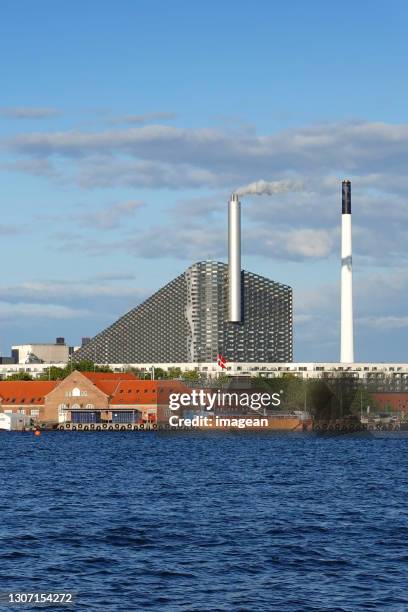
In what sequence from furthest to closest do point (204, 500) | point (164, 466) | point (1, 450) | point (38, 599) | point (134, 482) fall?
point (1, 450) < point (164, 466) < point (134, 482) < point (204, 500) < point (38, 599)

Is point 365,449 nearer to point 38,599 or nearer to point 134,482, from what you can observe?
point 134,482

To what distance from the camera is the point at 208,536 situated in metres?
55.1

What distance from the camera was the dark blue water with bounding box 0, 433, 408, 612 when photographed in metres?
42.2

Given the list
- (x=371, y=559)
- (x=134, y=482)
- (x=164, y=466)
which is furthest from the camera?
(x=164, y=466)

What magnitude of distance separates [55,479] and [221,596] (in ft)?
162

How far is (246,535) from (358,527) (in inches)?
251

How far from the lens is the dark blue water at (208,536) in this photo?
42.2 metres

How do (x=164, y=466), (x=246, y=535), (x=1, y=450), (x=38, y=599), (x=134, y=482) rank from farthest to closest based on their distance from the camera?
(x=1, y=450) → (x=164, y=466) → (x=134, y=482) → (x=246, y=535) → (x=38, y=599)

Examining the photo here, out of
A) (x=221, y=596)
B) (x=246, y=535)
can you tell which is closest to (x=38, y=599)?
(x=221, y=596)

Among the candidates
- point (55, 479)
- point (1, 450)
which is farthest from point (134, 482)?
point (1, 450)

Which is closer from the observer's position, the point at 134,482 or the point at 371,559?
the point at 371,559

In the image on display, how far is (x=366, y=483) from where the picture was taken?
86.8 metres

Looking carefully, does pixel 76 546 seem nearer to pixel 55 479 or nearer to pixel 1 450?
pixel 55 479

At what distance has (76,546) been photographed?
51656 mm
